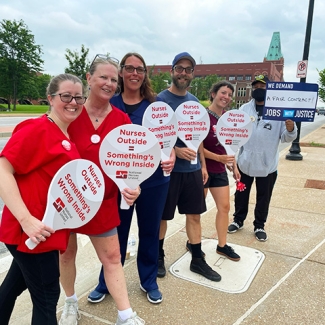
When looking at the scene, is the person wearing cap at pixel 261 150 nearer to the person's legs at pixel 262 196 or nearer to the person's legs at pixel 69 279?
the person's legs at pixel 262 196

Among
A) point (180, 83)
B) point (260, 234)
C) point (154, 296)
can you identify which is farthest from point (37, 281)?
point (260, 234)

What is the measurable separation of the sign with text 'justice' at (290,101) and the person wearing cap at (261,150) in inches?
3.6

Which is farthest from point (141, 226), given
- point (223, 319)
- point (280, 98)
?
point (280, 98)

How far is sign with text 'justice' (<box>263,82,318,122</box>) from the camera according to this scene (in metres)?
3.51

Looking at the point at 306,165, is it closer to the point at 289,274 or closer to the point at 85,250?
the point at 289,274

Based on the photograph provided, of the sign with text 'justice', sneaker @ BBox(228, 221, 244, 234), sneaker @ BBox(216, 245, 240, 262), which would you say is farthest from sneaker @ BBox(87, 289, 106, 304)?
the sign with text 'justice'

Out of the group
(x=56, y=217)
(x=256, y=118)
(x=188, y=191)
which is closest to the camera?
(x=56, y=217)

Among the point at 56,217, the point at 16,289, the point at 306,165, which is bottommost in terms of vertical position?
the point at 306,165

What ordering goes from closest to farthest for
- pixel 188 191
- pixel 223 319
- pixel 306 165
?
1. pixel 223 319
2. pixel 188 191
3. pixel 306 165

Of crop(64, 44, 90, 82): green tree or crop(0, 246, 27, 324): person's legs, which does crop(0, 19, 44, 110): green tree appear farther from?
crop(0, 246, 27, 324): person's legs

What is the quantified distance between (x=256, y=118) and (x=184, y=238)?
1660mm

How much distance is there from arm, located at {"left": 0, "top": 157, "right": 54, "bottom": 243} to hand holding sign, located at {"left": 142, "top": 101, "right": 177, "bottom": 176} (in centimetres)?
108

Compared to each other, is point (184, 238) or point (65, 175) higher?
point (65, 175)

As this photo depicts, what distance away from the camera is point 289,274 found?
288 cm
